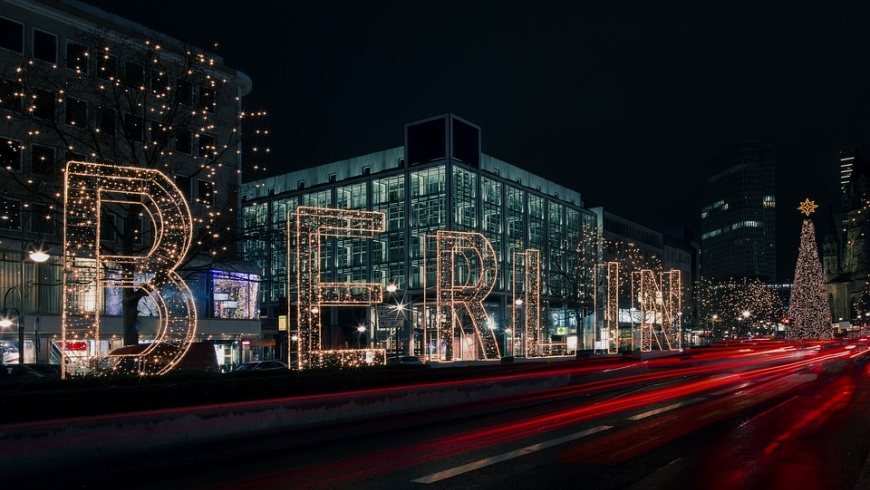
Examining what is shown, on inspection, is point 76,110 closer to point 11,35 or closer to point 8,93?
point 8,93

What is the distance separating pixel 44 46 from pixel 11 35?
5.40ft

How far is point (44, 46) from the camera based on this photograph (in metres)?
41.0

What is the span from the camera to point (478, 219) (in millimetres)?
77375

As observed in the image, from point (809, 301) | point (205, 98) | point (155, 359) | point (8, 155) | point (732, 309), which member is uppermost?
point (8, 155)

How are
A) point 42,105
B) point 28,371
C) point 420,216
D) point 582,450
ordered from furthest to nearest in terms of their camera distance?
point 420,216
point 28,371
point 42,105
point 582,450

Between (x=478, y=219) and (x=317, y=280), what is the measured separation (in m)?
53.5

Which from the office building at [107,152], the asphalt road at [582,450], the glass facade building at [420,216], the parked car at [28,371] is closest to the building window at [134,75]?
the office building at [107,152]

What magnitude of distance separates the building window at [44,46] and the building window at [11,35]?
0.66 m

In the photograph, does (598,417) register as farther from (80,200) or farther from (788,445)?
(80,200)

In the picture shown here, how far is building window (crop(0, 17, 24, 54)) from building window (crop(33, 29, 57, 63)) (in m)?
0.66

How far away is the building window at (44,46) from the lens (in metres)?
40.6

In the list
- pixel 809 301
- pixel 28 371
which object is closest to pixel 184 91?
pixel 28 371

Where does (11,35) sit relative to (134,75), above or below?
above

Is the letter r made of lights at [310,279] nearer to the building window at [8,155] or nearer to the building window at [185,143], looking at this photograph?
the building window at [8,155]
